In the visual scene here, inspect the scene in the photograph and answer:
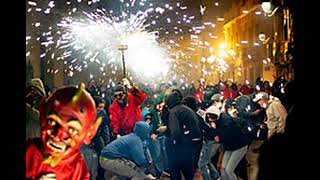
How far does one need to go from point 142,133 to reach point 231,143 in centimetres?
177

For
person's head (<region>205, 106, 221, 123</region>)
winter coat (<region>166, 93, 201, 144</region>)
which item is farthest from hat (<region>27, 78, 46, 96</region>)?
person's head (<region>205, 106, 221, 123</region>)

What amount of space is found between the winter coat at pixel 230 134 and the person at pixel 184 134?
1.48 feet

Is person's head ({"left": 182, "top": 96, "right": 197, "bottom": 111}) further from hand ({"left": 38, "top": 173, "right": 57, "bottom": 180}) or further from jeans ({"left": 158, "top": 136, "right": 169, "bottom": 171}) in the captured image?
hand ({"left": 38, "top": 173, "right": 57, "bottom": 180})

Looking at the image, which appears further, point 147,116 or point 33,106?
point 147,116

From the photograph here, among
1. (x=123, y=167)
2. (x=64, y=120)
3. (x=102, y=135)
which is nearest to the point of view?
(x=64, y=120)

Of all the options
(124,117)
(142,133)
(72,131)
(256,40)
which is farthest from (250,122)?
(256,40)

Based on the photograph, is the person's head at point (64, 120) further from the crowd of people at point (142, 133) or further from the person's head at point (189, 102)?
the person's head at point (189, 102)

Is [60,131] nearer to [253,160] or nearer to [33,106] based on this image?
[33,106]

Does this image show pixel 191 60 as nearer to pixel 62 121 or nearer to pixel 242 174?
pixel 242 174

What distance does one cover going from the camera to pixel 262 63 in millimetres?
43531

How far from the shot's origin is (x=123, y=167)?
31.4 ft

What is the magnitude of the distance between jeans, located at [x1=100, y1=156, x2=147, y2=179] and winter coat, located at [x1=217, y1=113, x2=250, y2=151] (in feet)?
6.42

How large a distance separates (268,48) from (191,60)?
7.34 meters
